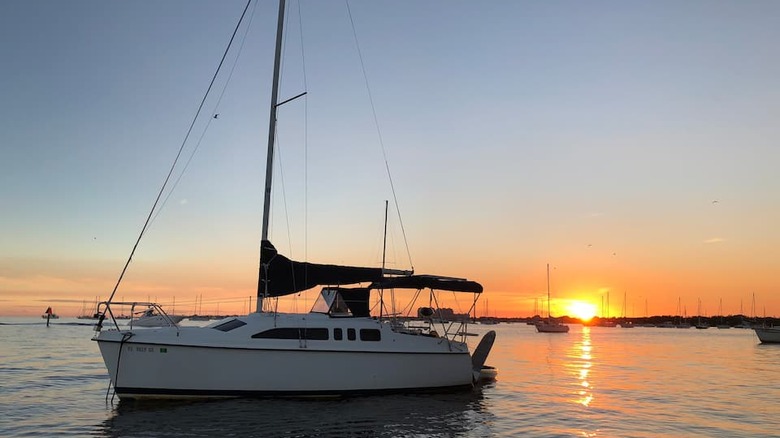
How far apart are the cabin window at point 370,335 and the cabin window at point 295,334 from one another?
120cm

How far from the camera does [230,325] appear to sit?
1742 centimetres

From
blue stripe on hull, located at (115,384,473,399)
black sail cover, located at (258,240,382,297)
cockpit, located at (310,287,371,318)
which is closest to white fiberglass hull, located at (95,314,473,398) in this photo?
blue stripe on hull, located at (115,384,473,399)

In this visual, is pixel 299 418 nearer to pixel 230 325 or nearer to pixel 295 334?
pixel 295 334

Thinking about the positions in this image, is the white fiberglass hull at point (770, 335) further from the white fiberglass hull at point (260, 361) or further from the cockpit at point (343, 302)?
the cockpit at point (343, 302)

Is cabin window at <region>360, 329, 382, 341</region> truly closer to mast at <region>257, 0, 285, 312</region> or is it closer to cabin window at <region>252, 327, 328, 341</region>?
cabin window at <region>252, 327, 328, 341</region>

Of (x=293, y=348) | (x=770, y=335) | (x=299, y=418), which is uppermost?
(x=293, y=348)

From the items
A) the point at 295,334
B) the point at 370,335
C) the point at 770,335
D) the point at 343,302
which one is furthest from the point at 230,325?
the point at 770,335

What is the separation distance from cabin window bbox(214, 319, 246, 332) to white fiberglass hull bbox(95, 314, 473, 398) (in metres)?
0.24

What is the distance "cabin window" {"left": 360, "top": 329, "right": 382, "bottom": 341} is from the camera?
18314 mm

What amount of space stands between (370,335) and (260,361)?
3.58 metres

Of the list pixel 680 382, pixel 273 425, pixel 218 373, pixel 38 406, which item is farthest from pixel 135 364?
pixel 680 382

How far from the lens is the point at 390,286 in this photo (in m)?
21.1

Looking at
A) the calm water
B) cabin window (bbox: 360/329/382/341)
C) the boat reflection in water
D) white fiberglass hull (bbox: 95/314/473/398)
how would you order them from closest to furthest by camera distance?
1. the boat reflection in water
2. the calm water
3. white fiberglass hull (bbox: 95/314/473/398)
4. cabin window (bbox: 360/329/382/341)

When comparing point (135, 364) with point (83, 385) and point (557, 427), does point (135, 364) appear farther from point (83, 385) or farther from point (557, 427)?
point (557, 427)
